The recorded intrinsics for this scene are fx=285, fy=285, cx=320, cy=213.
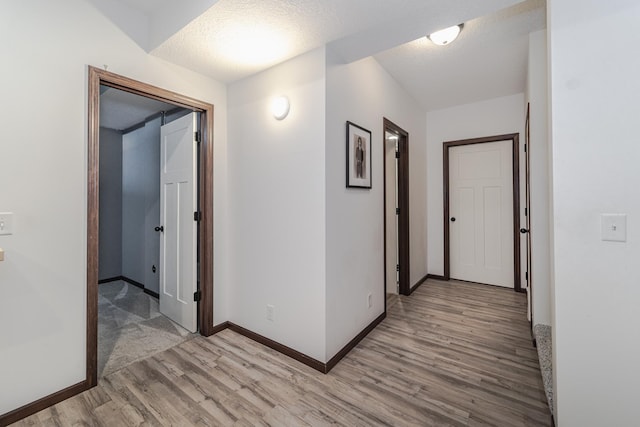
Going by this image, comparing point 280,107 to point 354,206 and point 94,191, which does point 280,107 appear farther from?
point 94,191

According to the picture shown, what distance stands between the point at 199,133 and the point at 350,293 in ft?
6.25

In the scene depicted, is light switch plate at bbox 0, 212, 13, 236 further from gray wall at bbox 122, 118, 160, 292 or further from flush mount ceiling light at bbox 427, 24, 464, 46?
flush mount ceiling light at bbox 427, 24, 464, 46

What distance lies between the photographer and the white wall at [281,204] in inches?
80.0

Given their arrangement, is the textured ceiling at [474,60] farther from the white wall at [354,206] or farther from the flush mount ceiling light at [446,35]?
the white wall at [354,206]

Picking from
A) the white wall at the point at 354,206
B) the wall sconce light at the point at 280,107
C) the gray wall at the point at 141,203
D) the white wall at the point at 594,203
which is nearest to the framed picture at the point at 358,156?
the white wall at the point at 354,206

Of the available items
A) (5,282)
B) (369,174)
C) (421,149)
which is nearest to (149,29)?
(5,282)

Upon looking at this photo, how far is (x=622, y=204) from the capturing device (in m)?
1.16

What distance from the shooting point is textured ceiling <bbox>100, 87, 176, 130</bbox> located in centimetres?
304

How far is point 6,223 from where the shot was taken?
4.94 feet

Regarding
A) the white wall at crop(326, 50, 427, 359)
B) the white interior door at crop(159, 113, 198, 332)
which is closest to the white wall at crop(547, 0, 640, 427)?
the white wall at crop(326, 50, 427, 359)

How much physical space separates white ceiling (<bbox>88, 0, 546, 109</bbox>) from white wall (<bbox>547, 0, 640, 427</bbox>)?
59 cm

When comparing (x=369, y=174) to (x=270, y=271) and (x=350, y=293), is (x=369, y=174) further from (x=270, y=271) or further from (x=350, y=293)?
(x=270, y=271)

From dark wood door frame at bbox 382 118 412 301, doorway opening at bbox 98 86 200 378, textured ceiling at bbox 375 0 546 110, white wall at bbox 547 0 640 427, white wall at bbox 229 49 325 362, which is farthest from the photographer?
dark wood door frame at bbox 382 118 412 301

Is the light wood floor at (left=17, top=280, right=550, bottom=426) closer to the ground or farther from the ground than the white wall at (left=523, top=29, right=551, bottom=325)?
closer to the ground
